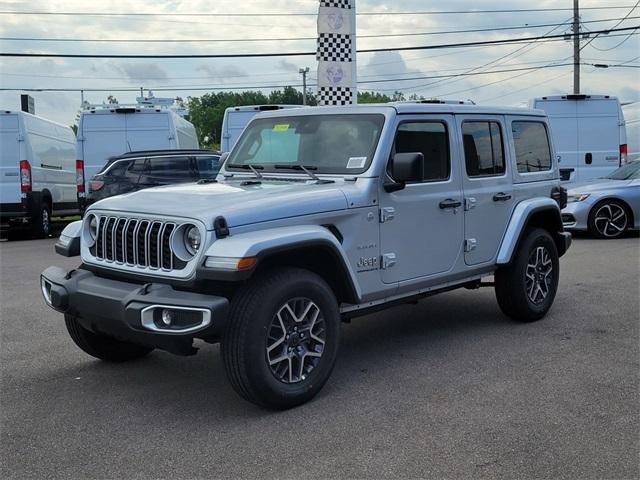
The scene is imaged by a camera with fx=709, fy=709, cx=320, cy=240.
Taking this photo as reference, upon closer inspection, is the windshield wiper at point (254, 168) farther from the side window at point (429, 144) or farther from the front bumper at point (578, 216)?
the front bumper at point (578, 216)

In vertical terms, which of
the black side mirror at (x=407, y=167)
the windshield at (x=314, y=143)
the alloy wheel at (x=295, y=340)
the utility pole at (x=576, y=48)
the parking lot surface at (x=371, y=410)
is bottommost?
the parking lot surface at (x=371, y=410)

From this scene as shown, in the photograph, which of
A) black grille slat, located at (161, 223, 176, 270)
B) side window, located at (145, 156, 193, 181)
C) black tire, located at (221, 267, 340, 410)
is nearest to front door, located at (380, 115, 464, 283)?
black tire, located at (221, 267, 340, 410)

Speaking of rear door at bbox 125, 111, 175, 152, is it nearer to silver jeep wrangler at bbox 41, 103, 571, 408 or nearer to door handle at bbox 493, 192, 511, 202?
silver jeep wrangler at bbox 41, 103, 571, 408

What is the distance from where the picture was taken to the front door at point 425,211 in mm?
5023

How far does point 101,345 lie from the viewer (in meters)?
5.19

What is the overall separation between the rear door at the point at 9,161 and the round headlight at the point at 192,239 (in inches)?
469

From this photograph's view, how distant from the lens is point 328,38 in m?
13.6

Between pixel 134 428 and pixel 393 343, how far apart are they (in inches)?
96.2

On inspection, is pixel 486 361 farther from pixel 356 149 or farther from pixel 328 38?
pixel 328 38

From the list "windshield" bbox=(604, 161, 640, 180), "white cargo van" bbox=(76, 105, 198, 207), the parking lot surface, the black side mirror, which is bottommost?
the parking lot surface

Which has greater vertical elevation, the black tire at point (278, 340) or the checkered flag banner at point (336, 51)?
the checkered flag banner at point (336, 51)

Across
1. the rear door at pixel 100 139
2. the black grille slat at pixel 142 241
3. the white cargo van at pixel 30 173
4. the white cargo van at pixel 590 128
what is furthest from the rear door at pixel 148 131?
the black grille slat at pixel 142 241

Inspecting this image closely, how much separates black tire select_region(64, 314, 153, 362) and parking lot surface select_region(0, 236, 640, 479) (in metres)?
0.10

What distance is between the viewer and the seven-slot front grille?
4188 millimetres
